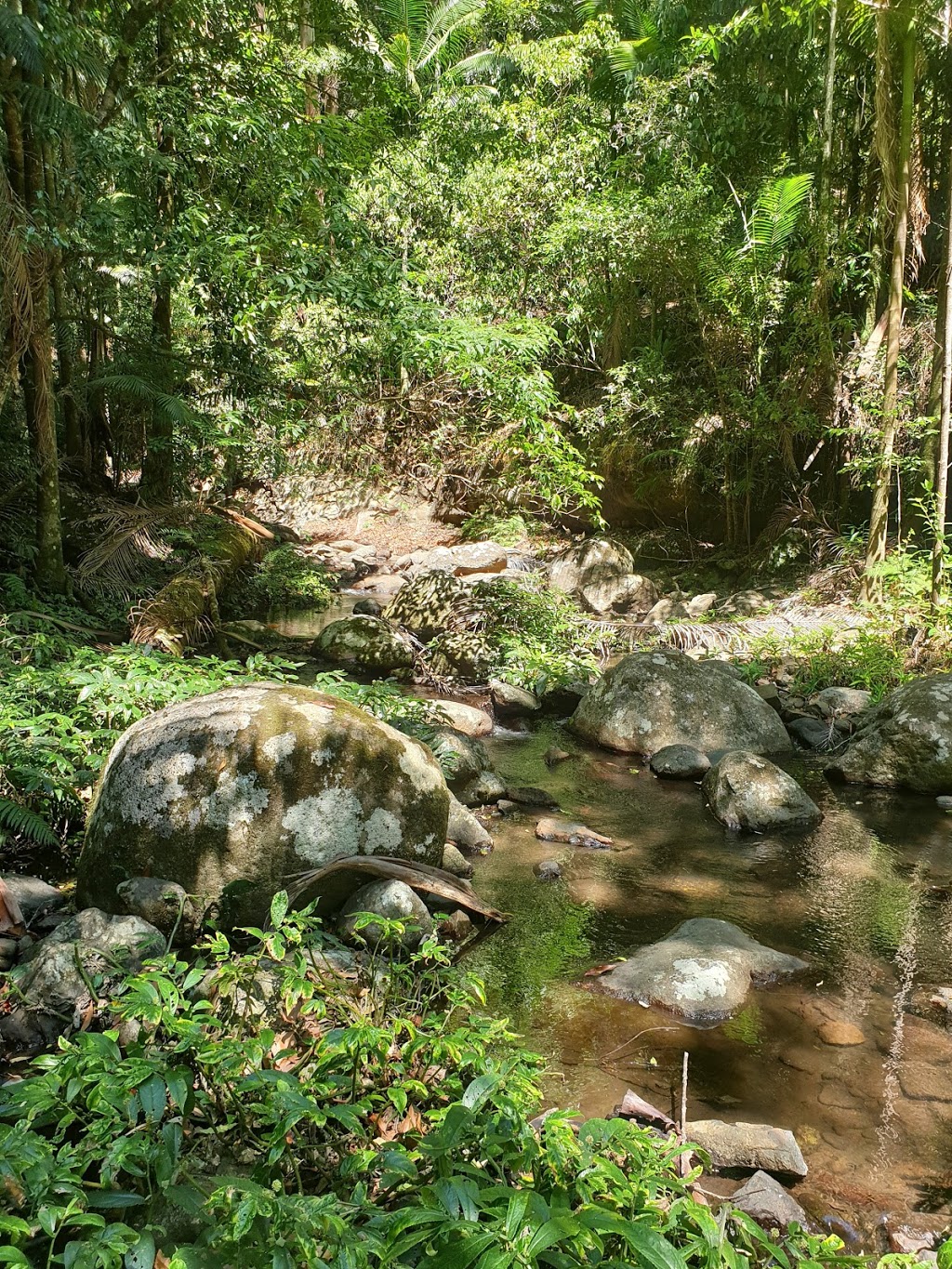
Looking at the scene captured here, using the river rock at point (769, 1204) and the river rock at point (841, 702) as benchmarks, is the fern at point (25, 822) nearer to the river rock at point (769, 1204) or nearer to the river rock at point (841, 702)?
the river rock at point (769, 1204)

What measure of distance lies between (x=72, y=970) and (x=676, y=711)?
572cm

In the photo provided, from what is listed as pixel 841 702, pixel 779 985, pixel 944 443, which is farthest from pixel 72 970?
pixel 944 443

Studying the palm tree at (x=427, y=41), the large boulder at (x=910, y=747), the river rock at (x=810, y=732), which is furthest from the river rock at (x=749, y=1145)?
the palm tree at (x=427, y=41)

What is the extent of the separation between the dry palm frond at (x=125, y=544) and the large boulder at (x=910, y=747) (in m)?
6.70

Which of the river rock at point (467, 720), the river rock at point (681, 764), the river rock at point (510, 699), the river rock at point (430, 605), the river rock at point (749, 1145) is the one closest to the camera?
the river rock at point (749, 1145)

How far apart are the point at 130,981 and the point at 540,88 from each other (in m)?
17.9

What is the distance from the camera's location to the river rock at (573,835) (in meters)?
5.67

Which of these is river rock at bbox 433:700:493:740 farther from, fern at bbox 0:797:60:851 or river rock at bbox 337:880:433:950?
fern at bbox 0:797:60:851

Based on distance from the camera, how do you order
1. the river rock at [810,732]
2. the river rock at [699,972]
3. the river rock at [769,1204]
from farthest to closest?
the river rock at [810,732], the river rock at [699,972], the river rock at [769,1204]

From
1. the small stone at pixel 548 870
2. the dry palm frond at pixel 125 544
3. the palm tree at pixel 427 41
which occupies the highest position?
the palm tree at pixel 427 41

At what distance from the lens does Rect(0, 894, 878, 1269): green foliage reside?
1.60m

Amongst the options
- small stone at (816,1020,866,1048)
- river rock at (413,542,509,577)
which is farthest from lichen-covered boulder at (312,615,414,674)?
small stone at (816,1020,866,1048)

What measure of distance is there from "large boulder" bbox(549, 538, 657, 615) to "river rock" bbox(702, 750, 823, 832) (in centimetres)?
655

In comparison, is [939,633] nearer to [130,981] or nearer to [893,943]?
[893,943]
